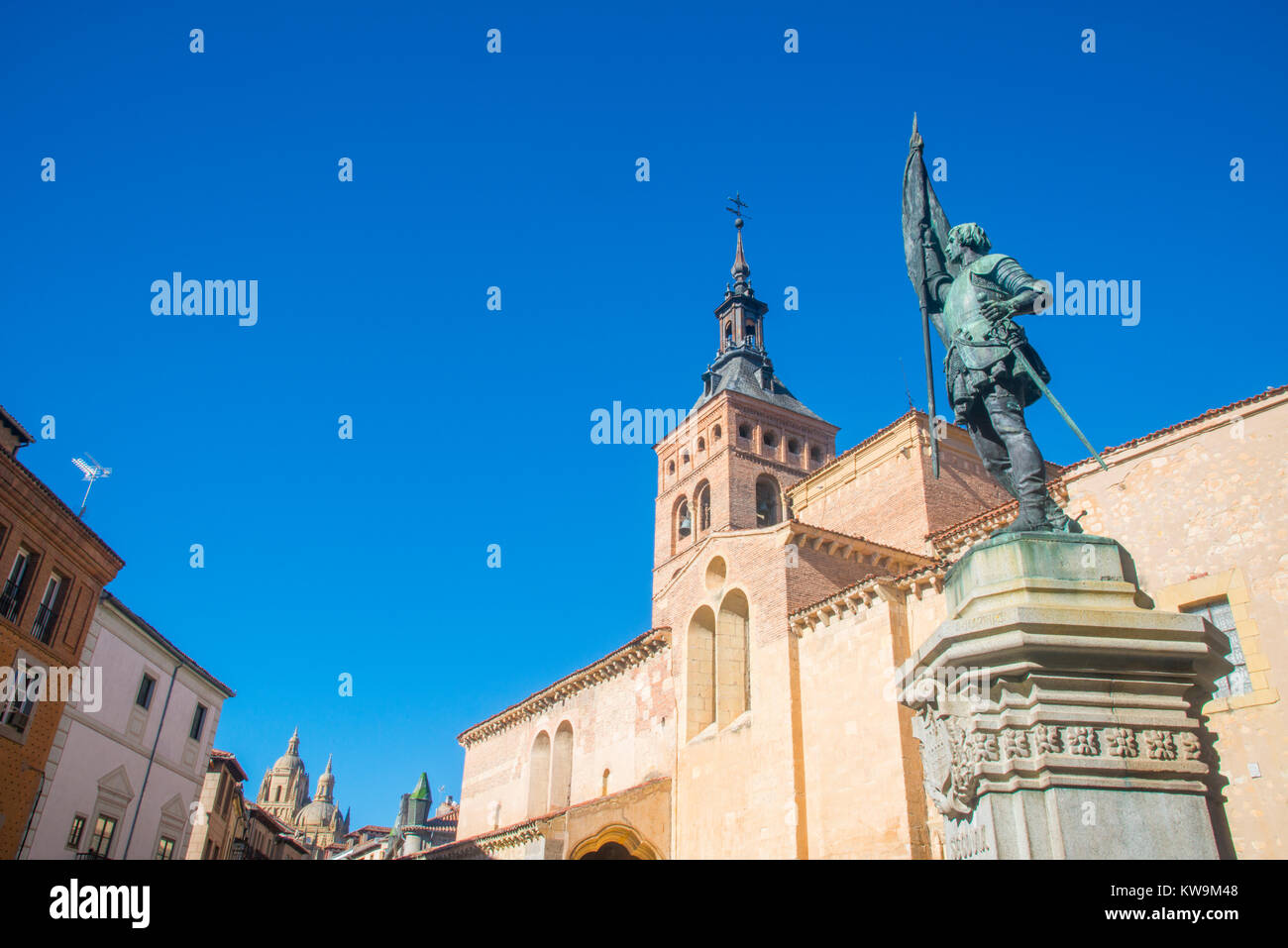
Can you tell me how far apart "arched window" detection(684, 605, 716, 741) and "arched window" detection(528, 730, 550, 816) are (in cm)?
1164

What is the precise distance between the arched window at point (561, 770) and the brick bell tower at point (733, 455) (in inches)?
451

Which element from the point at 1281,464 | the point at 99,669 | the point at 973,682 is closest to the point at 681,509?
the point at 99,669

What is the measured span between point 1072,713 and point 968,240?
11.3 feet

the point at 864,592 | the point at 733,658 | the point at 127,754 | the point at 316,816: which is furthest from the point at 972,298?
the point at 316,816

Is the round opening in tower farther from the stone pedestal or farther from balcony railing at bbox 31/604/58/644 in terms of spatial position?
the stone pedestal

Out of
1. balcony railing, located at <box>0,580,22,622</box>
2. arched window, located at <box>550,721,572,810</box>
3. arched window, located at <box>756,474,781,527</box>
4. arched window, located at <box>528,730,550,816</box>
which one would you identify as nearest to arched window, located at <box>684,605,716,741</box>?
arched window, located at <box>550,721,572,810</box>

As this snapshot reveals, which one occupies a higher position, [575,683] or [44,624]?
[575,683]

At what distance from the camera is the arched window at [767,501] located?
44562 mm

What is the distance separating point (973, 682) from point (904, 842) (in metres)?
13.6

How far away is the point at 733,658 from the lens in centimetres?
2572

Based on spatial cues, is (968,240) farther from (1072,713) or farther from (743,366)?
(743,366)

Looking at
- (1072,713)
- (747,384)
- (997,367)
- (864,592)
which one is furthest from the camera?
(747,384)

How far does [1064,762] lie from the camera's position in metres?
4.77
